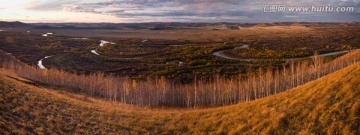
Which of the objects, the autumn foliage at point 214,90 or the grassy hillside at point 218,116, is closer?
the grassy hillside at point 218,116

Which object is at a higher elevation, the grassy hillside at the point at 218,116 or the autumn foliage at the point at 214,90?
the grassy hillside at the point at 218,116

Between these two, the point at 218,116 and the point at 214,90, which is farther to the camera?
the point at 214,90

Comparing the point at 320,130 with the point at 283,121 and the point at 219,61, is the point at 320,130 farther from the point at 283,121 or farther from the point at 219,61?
the point at 219,61

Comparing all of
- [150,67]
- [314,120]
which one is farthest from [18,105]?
[150,67]

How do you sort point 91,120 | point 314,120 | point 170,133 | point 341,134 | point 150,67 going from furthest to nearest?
point 150,67, point 91,120, point 170,133, point 314,120, point 341,134

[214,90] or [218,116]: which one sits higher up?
[218,116]

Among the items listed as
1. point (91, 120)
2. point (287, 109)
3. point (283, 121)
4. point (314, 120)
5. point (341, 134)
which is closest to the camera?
point (341, 134)

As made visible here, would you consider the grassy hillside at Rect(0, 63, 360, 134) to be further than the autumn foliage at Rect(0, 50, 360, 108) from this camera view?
No

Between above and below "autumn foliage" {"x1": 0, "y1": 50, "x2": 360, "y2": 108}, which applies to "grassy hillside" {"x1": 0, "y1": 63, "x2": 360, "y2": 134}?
above
